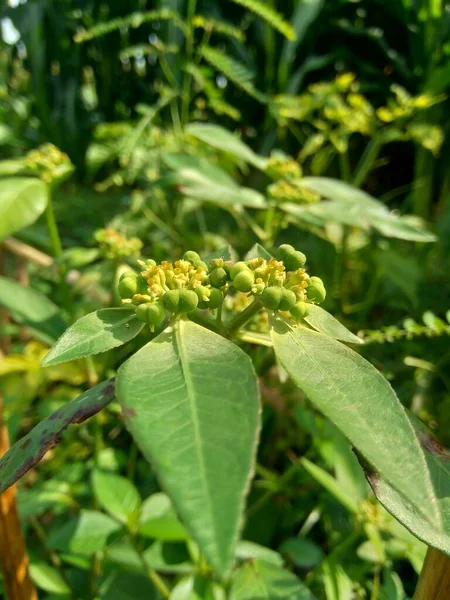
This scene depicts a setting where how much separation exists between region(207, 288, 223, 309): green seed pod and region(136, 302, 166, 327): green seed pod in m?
0.05

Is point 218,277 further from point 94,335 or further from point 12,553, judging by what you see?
point 12,553

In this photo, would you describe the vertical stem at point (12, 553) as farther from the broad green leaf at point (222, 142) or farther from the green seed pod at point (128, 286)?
the broad green leaf at point (222, 142)

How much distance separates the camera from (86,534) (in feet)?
2.43

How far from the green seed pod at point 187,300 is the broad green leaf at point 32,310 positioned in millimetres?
461

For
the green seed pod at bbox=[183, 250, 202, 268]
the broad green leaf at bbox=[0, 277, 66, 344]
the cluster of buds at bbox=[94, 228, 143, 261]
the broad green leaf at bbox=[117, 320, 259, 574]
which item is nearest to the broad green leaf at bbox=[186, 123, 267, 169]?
the cluster of buds at bbox=[94, 228, 143, 261]

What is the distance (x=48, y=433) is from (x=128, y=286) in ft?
0.42

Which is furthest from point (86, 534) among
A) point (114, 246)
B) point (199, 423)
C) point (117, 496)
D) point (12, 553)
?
point (199, 423)

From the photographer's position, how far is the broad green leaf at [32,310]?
0.82 metres

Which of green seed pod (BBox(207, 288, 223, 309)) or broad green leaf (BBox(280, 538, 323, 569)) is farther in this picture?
broad green leaf (BBox(280, 538, 323, 569))

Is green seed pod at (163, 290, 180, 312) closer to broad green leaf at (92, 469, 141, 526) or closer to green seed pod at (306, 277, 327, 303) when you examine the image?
green seed pod at (306, 277, 327, 303)

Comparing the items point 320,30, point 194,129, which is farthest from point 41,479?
point 320,30

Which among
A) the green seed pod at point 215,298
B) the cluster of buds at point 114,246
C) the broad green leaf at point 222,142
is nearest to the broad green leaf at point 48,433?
the green seed pod at point 215,298

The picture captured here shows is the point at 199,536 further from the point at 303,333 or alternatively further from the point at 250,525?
the point at 250,525

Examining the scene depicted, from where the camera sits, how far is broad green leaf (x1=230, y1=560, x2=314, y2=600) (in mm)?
605
